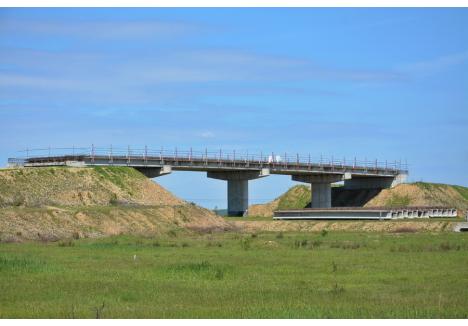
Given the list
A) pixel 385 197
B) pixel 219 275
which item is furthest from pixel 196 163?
pixel 219 275

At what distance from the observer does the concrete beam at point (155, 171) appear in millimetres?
90688

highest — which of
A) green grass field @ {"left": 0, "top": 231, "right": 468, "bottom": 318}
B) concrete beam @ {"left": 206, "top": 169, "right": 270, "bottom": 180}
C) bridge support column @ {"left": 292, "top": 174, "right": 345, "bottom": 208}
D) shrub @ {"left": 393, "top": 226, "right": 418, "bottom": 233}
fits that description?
concrete beam @ {"left": 206, "top": 169, "right": 270, "bottom": 180}

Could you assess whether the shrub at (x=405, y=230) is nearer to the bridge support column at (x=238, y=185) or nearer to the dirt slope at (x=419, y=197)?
the bridge support column at (x=238, y=185)

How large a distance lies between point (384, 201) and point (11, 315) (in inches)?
4059

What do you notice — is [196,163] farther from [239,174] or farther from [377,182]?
[377,182]

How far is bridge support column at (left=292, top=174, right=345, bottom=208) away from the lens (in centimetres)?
11281

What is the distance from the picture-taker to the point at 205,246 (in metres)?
46.5

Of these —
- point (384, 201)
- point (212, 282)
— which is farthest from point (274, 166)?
point (212, 282)

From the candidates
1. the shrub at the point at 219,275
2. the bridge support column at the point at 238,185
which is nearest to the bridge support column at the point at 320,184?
the bridge support column at the point at 238,185

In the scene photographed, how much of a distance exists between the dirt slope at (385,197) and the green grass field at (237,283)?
257 feet

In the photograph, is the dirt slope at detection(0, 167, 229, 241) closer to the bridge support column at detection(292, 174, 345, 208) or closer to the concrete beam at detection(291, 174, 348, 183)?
the concrete beam at detection(291, 174, 348, 183)

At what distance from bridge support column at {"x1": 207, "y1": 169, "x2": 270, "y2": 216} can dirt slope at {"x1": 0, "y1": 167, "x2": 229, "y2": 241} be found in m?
17.1

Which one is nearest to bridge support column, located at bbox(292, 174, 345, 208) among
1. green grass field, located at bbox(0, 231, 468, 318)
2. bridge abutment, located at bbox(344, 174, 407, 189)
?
bridge abutment, located at bbox(344, 174, 407, 189)

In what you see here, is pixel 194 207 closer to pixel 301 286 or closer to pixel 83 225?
pixel 83 225
